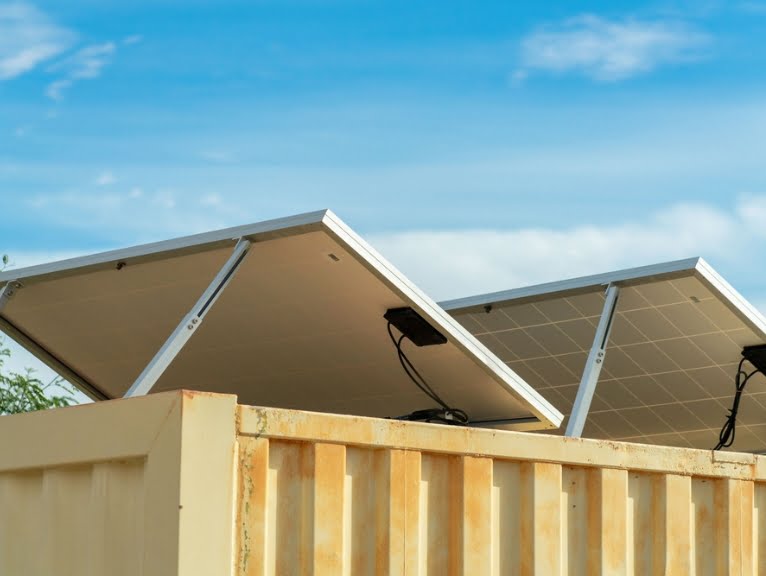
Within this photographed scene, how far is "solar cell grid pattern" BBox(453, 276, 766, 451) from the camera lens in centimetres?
782

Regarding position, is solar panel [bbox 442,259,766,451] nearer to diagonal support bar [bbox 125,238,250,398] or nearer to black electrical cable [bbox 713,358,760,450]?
black electrical cable [bbox 713,358,760,450]

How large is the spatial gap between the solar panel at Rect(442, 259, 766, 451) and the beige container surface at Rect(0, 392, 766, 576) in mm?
1836

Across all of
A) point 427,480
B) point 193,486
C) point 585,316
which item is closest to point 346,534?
point 427,480

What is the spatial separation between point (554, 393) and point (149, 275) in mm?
3802

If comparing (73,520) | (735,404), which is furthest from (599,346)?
(73,520)

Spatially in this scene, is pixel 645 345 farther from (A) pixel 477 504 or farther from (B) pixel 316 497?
(B) pixel 316 497

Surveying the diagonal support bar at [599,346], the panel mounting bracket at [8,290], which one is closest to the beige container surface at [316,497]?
the diagonal support bar at [599,346]

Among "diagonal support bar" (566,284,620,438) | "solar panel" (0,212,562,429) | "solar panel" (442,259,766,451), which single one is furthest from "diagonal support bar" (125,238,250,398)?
"solar panel" (442,259,766,451)

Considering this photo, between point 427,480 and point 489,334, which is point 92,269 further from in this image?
point 489,334

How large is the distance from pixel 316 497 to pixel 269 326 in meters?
2.59

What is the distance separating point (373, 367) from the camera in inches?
296

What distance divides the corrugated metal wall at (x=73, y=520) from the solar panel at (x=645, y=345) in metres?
3.95

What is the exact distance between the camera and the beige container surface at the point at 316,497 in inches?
174

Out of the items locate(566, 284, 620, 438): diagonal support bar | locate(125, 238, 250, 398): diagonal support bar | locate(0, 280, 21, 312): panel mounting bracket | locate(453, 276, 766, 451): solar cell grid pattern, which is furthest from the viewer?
locate(453, 276, 766, 451): solar cell grid pattern
